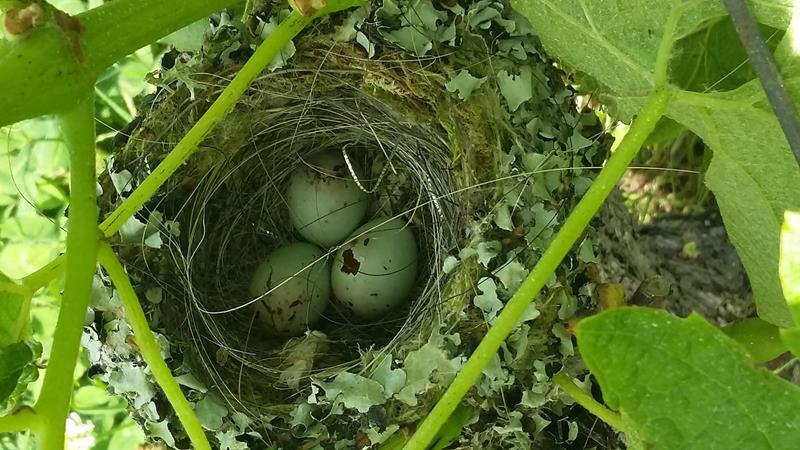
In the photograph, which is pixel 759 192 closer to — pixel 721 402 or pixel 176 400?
pixel 721 402

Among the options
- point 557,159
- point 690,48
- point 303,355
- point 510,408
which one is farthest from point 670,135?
point 303,355

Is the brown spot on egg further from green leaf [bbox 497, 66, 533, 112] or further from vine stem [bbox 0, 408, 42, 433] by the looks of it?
vine stem [bbox 0, 408, 42, 433]

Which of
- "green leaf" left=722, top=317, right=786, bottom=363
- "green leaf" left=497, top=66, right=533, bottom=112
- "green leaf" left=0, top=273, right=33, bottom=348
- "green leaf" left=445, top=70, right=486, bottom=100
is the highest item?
"green leaf" left=445, top=70, right=486, bottom=100

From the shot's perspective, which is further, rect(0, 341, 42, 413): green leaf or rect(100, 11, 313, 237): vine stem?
rect(100, 11, 313, 237): vine stem

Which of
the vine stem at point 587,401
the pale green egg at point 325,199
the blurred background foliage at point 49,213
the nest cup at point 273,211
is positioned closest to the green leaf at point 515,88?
the nest cup at point 273,211

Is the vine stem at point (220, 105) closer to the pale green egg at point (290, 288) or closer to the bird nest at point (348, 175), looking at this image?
the bird nest at point (348, 175)

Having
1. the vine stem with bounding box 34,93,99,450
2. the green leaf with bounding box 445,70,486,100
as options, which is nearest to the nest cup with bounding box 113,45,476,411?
the green leaf with bounding box 445,70,486,100
